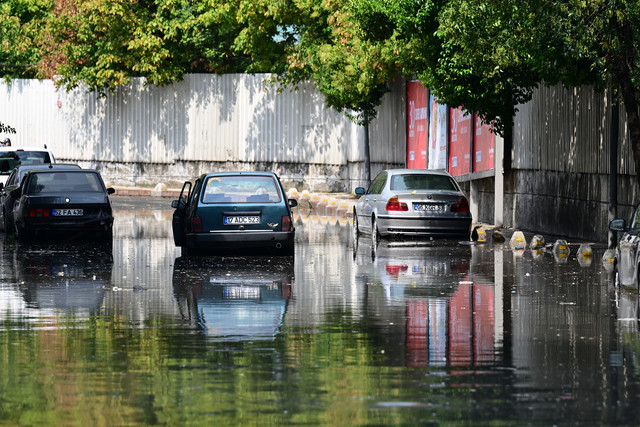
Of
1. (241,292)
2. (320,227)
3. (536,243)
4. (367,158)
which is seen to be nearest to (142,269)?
(241,292)

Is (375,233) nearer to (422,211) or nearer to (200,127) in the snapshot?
(422,211)

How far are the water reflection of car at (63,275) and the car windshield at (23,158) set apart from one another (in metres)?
10.2

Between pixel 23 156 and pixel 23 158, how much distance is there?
49mm

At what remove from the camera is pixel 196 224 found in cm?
2081

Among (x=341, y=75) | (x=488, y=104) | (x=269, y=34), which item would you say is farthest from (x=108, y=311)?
(x=269, y=34)

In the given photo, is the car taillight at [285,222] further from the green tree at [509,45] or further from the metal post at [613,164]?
the metal post at [613,164]

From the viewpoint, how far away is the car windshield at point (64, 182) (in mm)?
24859

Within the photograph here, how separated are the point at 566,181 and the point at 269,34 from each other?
19.8m

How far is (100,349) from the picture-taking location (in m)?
11.1

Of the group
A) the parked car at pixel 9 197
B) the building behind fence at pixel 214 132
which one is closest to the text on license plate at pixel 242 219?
the parked car at pixel 9 197

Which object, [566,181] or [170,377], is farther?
[566,181]

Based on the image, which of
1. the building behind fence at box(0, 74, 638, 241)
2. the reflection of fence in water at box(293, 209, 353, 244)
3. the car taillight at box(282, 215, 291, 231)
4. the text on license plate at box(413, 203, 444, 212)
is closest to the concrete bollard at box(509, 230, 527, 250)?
the text on license plate at box(413, 203, 444, 212)

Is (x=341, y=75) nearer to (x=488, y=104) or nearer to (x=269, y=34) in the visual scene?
(x=269, y=34)

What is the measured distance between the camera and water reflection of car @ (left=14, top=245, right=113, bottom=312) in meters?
14.9
